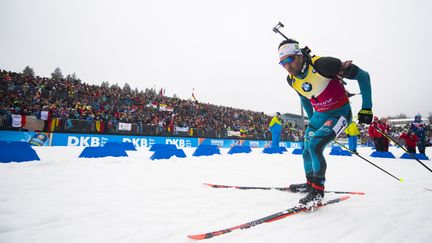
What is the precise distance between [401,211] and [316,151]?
112 centimetres

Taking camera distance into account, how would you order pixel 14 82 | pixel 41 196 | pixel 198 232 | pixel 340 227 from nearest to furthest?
1. pixel 198 232
2. pixel 340 227
3. pixel 41 196
4. pixel 14 82

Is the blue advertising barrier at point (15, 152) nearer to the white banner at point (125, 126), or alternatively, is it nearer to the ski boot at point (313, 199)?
the ski boot at point (313, 199)

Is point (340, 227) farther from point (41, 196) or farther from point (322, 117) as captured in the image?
point (41, 196)

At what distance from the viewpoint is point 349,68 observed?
276cm

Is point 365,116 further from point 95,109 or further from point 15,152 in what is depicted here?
point 95,109

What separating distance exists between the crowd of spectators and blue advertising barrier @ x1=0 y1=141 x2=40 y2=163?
7869 mm

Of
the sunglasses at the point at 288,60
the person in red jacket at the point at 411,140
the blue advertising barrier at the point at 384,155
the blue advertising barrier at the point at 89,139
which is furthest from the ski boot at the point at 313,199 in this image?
the person in red jacket at the point at 411,140

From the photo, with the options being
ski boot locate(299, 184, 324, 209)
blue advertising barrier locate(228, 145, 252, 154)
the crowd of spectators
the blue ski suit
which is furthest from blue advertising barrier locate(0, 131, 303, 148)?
ski boot locate(299, 184, 324, 209)

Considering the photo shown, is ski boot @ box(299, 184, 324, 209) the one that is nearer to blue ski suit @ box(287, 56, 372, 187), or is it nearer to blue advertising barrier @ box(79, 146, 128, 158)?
blue ski suit @ box(287, 56, 372, 187)

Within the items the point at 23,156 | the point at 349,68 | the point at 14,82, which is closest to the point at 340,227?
the point at 349,68

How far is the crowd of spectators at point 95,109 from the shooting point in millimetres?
12547

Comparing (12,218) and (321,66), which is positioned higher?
(321,66)

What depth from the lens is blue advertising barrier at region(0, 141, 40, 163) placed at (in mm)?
4930

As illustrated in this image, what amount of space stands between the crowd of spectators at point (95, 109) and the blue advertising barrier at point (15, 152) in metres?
7.87
